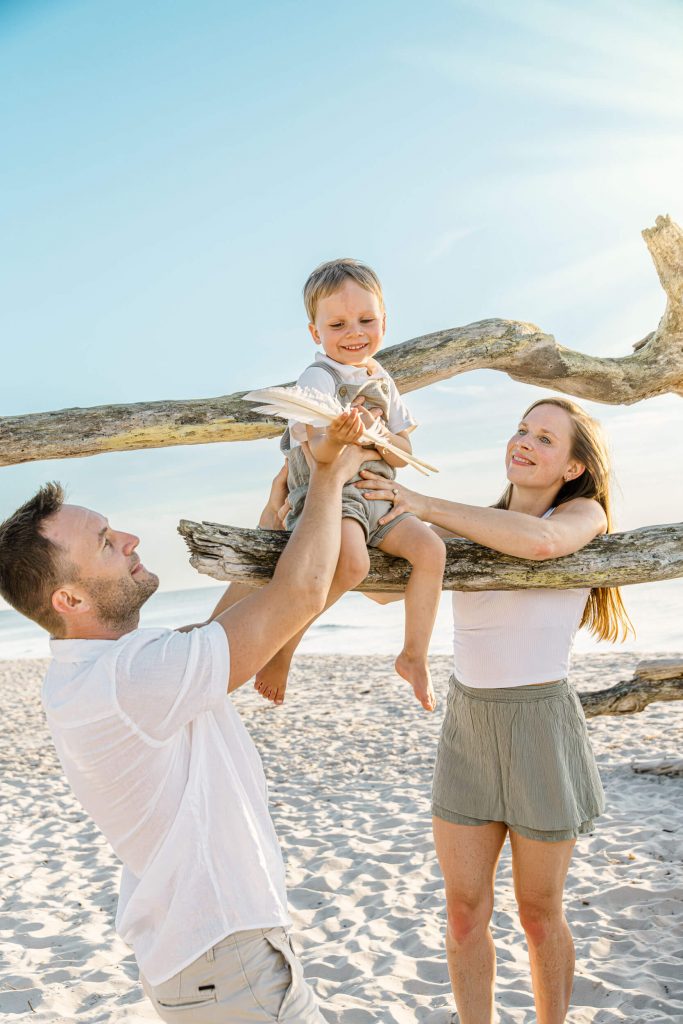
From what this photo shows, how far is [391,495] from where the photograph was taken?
267 centimetres

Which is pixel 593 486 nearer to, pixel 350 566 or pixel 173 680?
pixel 350 566

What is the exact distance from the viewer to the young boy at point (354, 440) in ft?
8.12

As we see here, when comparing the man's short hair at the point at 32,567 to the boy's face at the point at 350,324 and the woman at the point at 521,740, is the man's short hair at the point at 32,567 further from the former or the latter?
the boy's face at the point at 350,324

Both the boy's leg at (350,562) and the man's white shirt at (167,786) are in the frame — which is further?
the boy's leg at (350,562)

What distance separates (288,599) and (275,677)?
29.7 inches

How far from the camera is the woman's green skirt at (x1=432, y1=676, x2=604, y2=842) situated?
2.62 m

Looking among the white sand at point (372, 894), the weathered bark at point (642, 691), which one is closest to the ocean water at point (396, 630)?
the white sand at point (372, 894)

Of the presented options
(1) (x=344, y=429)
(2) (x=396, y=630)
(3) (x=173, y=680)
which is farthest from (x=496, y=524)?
(2) (x=396, y=630)

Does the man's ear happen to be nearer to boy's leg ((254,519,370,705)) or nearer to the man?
the man

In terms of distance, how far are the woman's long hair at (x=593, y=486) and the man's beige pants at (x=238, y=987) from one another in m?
1.66

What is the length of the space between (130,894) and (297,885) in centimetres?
357

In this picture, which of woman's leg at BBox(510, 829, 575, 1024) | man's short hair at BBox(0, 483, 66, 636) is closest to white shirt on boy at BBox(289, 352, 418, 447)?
man's short hair at BBox(0, 483, 66, 636)

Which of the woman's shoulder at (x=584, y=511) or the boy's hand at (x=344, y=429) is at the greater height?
the boy's hand at (x=344, y=429)


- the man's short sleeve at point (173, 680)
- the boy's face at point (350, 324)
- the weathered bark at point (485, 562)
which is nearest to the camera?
the man's short sleeve at point (173, 680)
